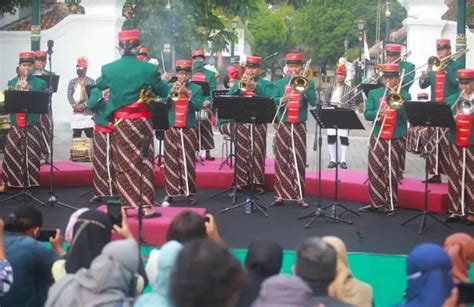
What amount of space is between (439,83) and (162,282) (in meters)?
8.11

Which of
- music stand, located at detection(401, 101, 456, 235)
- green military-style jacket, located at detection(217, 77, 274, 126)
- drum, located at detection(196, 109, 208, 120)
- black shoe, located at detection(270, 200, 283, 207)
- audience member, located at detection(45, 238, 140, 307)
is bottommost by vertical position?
black shoe, located at detection(270, 200, 283, 207)

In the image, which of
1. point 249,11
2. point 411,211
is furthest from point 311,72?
point 249,11

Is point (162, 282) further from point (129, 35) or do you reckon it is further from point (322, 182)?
point (322, 182)

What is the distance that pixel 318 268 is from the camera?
4371mm

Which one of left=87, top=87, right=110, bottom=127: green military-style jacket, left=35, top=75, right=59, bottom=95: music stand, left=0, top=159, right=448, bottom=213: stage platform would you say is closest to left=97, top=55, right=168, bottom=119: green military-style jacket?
left=87, top=87, right=110, bottom=127: green military-style jacket

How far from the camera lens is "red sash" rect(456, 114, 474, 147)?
389 inches

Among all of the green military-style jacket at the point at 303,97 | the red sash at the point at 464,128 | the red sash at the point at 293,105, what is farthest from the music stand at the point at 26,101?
the red sash at the point at 464,128

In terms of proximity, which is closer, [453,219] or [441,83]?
[453,219]

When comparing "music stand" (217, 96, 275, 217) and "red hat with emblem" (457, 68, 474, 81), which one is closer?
"red hat with emblem" (457, 68, 474, 81)

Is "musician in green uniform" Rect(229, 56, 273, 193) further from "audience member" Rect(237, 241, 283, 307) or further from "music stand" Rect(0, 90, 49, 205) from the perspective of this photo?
"audience member" Rect(237, 241, 283, 307)

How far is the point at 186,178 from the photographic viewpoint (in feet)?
36.6

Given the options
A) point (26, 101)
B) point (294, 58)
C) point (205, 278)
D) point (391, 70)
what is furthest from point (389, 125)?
point (205, 278)

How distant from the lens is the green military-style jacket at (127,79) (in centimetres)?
880

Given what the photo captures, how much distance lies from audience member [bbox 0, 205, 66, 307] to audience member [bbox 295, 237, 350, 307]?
1819 mm
